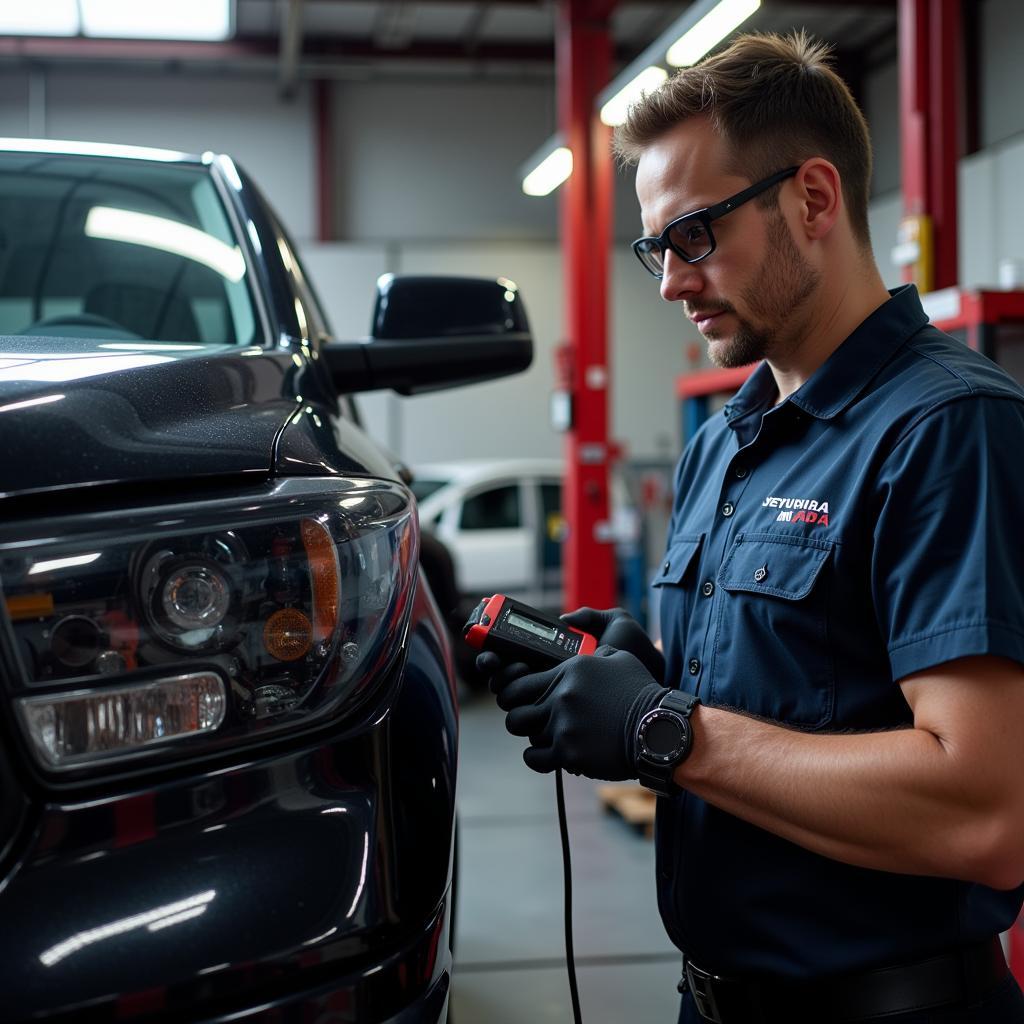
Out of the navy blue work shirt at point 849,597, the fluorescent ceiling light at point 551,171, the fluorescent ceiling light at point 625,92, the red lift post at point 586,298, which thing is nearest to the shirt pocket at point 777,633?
the navy blue work shirt at point 849,597

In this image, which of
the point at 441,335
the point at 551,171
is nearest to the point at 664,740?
the point at 441,335

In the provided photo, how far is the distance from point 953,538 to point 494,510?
23.1 ft

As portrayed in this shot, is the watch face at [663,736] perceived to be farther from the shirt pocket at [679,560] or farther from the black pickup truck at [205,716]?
the shirt pocket at [679,560]

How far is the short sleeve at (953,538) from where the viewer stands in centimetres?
96

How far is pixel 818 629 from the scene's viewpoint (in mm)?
1132

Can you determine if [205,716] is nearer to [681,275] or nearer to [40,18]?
[681,275]

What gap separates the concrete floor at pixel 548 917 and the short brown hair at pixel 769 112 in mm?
1940

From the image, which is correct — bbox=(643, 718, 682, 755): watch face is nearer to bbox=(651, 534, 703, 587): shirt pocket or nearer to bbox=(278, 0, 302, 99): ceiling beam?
bbox=(651, 534, 703, 587): shirt pocket

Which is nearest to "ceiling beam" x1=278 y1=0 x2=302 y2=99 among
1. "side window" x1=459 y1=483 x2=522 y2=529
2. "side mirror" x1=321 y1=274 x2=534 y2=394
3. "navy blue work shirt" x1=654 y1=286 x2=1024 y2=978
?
"side window" x1=459 y1=483 x2=522 y2=529

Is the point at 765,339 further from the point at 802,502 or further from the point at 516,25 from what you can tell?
the point at 516,25

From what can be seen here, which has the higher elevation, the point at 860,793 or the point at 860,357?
the point at 860,357

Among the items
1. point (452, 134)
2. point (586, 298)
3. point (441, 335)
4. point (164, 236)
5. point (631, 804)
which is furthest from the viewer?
point (452, 134)

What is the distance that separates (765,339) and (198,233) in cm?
91

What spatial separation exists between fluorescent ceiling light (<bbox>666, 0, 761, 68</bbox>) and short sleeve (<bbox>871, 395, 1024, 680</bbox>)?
4.25m
